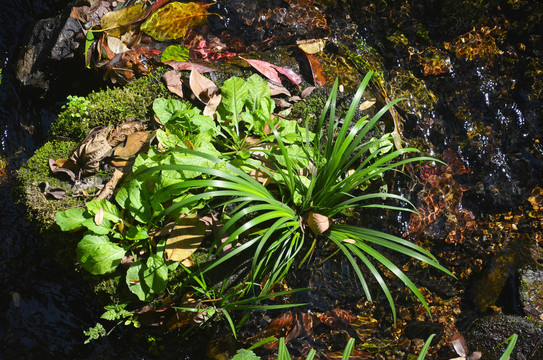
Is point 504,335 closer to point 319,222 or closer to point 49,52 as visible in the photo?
point 319,222

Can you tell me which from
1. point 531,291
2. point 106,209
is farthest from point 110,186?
point 531,291

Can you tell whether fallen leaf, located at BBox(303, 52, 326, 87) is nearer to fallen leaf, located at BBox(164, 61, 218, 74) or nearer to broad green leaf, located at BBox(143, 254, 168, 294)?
fallen leaf, located at BBox(164, 61, 218, 74)

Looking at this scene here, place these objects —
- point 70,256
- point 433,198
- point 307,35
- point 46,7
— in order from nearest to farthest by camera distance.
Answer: point 70,256
point 433,198
point 307,35
point 46,7

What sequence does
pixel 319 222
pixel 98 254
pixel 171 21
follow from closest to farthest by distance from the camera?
1. pixel 98 254
2. pixel 319 222
3. pixel 171 21

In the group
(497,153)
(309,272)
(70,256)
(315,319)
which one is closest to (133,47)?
(70,256)

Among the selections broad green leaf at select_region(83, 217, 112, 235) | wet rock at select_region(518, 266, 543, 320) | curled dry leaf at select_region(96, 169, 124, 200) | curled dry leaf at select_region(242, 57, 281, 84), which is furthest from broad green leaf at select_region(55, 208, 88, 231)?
wet rock at select_region(518, 266, 543, 320)

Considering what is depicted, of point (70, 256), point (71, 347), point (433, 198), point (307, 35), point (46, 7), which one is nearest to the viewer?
point (70, 256)

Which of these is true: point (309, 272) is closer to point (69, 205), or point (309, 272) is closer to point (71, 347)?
point (69, 205)
